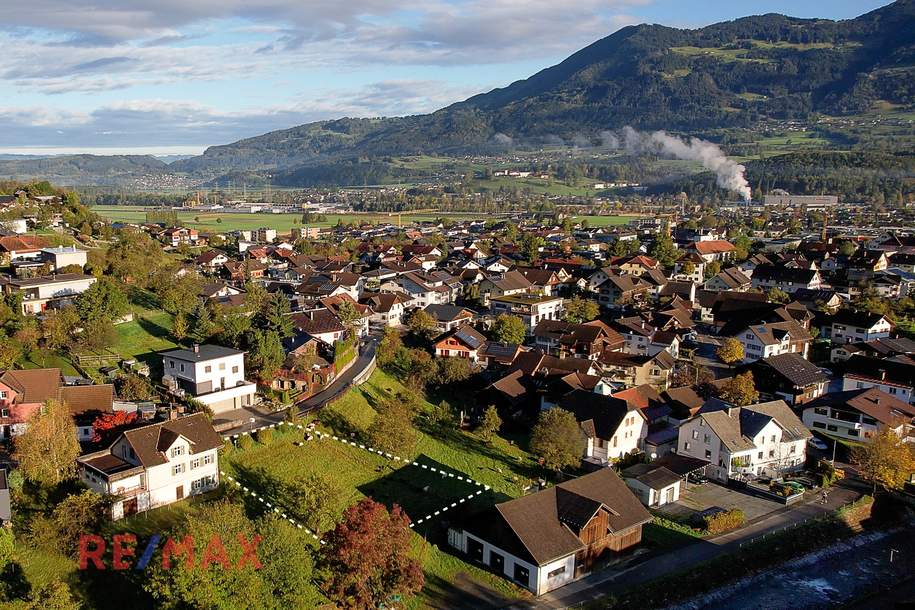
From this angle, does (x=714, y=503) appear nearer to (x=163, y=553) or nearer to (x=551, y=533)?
(x=551, y=533)

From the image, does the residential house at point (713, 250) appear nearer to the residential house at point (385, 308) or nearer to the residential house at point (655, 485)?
the residential house at point (385, 308)

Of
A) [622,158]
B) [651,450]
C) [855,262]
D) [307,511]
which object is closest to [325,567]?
[307,511]

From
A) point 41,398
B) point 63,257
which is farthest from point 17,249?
point 41,398

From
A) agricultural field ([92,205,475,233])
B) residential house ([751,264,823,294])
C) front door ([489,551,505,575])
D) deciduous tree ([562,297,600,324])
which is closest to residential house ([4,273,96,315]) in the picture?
front door ([489,551,505,575])

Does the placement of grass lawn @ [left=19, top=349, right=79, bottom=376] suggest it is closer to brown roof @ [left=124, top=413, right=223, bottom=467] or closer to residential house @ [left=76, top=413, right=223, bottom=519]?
residential house @ [left=76, top=413, right=223, bottom=519]

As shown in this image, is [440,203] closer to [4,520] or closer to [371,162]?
[371,162]

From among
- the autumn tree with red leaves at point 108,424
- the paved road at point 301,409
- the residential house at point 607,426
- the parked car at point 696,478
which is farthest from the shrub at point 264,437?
the parked car at point 696,478
